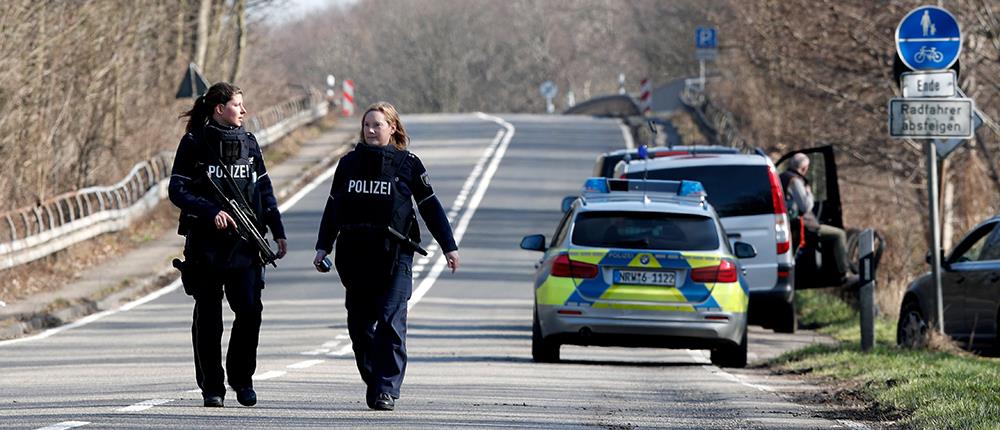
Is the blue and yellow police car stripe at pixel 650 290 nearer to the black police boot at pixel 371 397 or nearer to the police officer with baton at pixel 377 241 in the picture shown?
the police officer with baton at pixel 377 241

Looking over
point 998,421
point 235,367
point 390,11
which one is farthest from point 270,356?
point 390,11

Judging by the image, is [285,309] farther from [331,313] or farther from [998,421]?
[998,421]

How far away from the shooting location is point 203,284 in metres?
11.0

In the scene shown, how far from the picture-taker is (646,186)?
768 inches

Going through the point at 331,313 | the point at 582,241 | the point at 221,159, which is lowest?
the point at 331,313

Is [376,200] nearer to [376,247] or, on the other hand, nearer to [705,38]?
[376,247]

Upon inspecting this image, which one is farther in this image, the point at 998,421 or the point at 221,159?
the point at 221,159

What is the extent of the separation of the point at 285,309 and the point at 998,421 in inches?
587

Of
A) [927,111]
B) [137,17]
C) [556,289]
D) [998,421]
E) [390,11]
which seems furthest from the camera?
[390,11]

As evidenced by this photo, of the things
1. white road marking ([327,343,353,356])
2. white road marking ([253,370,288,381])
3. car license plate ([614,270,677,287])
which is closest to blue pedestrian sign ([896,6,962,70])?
car license plate ([614,270,677,287])

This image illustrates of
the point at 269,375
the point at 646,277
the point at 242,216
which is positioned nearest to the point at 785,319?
the point at 646,277

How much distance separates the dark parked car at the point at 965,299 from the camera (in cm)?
1675

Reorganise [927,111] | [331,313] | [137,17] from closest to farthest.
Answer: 1. [927,111]
2. [331,313]
3. [137,17]

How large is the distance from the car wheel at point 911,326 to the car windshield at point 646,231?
235cm
